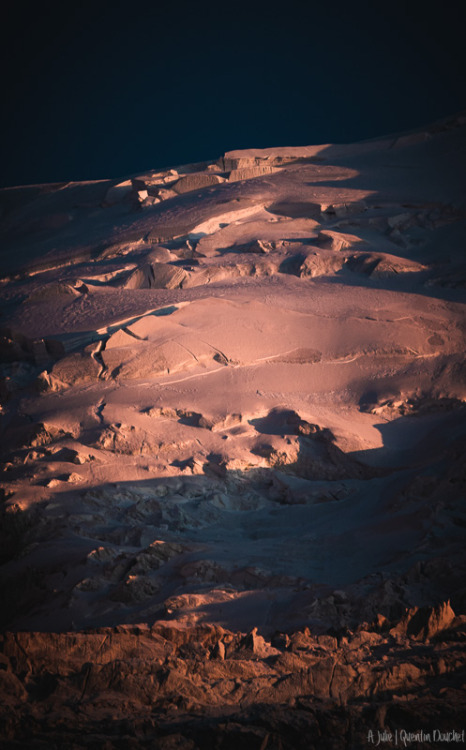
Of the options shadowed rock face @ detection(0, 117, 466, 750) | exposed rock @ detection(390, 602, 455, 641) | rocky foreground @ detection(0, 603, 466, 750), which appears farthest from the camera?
exposed rock @ detection(390, 602, 455, 641)

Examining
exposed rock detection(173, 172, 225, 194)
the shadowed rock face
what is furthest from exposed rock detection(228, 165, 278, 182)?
exposed rock detection(173, 172, 225, 194)

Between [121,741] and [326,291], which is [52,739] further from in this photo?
[326,291]

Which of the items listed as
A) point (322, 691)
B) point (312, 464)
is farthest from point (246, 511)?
point (322, 691)

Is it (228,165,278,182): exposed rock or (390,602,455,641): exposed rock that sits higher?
(228,165,278,182): exposed rock

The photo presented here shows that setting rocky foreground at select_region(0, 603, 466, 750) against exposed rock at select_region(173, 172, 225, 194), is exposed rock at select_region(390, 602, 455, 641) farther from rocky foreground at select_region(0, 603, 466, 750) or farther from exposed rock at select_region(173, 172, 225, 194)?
exposed rock at select_region(173, 172, 225, 194)

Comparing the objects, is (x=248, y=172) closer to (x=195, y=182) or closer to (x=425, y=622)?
(x=195, y=182)

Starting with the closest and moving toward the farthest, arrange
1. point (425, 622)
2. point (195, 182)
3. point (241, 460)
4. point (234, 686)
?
point (234, 686)
point (425, 622)
point (241, 460)
point (195, 182)

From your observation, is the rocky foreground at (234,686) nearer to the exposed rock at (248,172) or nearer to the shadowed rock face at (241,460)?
the shadowed rock face at (241,460)

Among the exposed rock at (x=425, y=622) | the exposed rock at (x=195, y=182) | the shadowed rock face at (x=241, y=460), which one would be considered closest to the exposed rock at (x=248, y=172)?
the shadowed rock face at (x=241, y=460)

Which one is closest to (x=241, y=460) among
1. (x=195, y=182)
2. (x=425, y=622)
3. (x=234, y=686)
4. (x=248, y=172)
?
(x=425, y=622)
